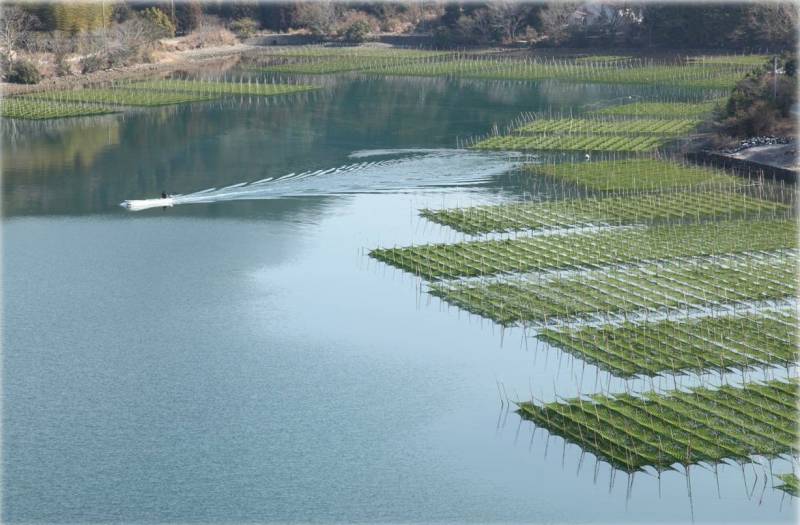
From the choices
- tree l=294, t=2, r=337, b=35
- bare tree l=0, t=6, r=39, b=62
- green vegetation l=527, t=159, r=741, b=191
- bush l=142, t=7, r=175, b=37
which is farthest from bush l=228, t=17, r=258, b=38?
green vegetation l=527, t=159, r=741, b=191

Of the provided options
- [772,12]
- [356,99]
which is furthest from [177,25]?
[772,12]

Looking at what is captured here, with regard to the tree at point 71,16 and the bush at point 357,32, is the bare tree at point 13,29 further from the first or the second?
the bush at point 357,32

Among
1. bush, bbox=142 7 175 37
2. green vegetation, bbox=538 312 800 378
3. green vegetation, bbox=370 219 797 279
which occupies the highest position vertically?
bush, bbox=142 7 175 37

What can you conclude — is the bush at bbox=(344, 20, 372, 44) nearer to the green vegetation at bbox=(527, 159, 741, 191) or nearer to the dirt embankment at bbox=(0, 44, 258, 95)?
the dirt embankment at bbox=(0, 44, 258, 95)

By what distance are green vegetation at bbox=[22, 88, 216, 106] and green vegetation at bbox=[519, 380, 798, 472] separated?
43.3 meters

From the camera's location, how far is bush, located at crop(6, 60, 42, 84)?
64.9 meters

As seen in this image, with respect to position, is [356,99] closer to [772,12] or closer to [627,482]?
[772,12]

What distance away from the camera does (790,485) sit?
17266 mm

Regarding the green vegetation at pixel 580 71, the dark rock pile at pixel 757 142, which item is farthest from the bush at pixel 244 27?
the dark rock pile at pixel 757 142

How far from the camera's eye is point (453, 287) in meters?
27.6

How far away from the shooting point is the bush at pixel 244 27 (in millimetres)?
91469

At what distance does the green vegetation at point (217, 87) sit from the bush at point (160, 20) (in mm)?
16281

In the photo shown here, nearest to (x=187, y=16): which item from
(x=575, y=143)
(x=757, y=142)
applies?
(x=575, y=143)

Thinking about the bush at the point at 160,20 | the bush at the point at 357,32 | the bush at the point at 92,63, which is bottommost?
the bush at the point at 92,63
